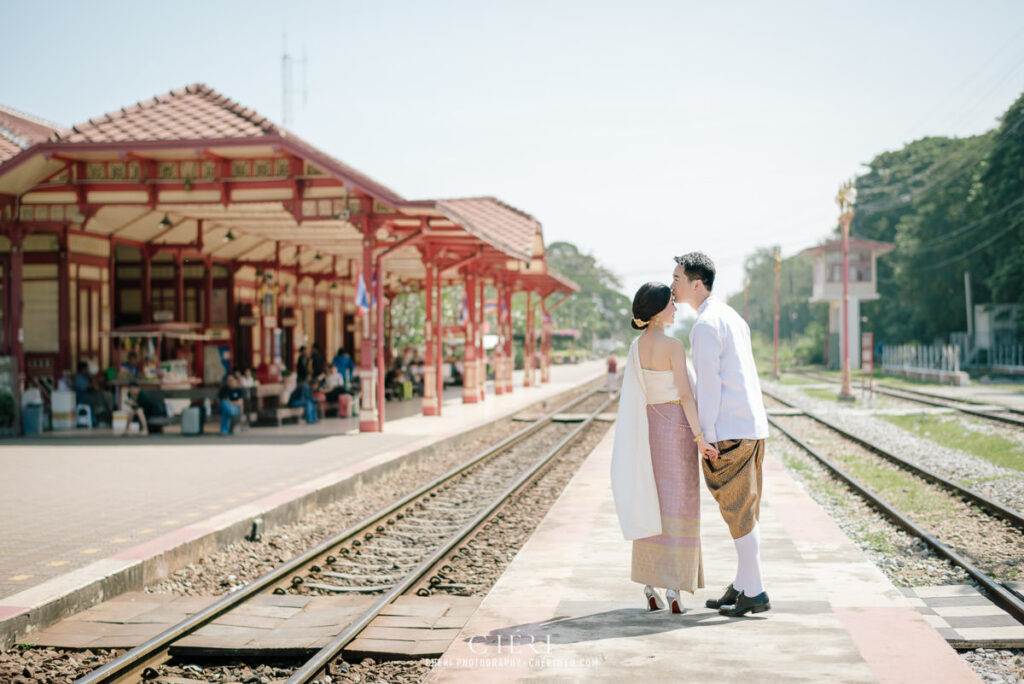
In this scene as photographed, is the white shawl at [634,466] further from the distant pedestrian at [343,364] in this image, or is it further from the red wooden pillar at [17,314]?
the distant pedestrian at [343,364]

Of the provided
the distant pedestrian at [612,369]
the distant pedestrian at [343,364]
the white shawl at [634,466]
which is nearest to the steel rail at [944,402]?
the distant pedestrian at [612,369]

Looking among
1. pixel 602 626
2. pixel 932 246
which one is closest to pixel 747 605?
pixel 602 626

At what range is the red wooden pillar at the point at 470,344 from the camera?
24938mm

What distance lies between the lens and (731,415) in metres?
5.17

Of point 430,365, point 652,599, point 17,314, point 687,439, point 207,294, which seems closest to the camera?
point 687,439

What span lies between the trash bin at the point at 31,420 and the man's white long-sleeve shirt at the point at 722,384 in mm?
15032

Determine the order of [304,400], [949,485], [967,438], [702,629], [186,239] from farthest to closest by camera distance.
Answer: [186,239], [304,400], [967,438], [949,485], [702,629]

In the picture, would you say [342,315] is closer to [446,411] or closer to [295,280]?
[295,280]

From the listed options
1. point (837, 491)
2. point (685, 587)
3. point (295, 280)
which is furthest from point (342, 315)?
point (685, 587)

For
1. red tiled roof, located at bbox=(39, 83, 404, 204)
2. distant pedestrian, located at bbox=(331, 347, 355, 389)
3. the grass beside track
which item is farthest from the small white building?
red tiled roof, located at bbox=(39, 83, 404, 204)

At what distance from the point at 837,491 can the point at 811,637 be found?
700cm

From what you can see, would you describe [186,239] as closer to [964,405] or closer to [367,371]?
[367,371]

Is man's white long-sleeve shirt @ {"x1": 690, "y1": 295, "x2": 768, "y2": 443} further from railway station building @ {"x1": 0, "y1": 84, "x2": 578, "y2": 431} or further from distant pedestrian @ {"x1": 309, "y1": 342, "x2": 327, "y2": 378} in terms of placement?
distant pedestrian @ {"x1": 309, "y1": 342, "x2": 327, "y2": 378}

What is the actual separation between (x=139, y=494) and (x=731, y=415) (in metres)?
7.13
